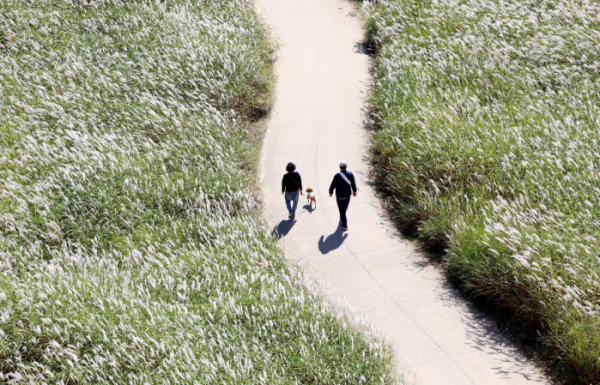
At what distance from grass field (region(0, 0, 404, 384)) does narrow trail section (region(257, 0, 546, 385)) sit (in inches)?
30.2

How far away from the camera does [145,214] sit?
30.5 feet

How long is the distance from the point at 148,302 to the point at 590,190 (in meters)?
7.69

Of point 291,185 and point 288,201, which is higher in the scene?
point 291,185

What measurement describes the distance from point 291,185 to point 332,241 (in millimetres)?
1359

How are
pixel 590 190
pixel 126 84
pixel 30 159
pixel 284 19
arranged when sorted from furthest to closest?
pixel 284 19 → pixel 126 84 → pixel 30 159 → pixel 590 190

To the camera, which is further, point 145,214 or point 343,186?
point 343,186

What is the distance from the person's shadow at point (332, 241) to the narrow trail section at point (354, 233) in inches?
0.8

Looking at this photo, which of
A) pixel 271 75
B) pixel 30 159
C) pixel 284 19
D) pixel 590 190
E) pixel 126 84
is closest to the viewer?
pixel 590 190

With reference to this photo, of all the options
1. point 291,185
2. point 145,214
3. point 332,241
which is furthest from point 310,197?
point 145,214

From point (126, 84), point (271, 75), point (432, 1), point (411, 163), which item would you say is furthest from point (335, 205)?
point (432, 1)

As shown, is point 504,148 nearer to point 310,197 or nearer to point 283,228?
point 310,197

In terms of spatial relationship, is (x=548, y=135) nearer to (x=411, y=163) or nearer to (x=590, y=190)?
(x=590, y=190)

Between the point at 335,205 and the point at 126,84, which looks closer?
the point at 335,205

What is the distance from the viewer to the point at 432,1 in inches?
585
